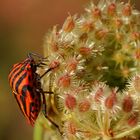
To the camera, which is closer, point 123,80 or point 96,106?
point 96,106

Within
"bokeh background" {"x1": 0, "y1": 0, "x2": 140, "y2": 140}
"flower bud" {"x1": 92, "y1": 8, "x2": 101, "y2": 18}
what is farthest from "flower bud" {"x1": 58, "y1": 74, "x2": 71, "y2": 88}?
"bokeh background" {"x1": 0, "y1": 0, "x2": 140, "y2": 140}

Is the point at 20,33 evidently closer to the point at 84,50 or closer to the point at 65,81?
the point at 84,50

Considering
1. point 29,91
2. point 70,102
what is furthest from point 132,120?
point 29,91

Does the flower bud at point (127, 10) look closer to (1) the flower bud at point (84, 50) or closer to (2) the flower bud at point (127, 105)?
(1) the flower bud at point (84, 50)

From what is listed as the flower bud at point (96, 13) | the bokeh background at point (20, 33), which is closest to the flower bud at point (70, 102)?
the flower bud at point (96, 13)

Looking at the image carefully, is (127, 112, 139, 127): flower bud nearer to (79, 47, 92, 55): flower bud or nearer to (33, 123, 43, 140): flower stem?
(79, 47, 92, 55): flower bud


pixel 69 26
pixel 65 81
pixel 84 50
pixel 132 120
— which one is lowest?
pixel 132 120

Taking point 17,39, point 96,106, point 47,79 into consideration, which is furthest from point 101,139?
point 17,39

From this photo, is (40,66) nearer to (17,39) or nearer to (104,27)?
(104,27)
